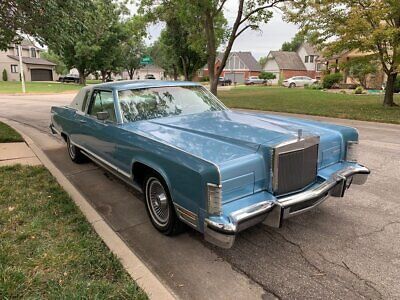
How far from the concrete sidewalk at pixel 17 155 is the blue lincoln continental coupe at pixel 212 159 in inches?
82.9

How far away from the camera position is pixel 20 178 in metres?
5.18

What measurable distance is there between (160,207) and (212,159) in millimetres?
1091

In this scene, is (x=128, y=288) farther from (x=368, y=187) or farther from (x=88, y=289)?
(x=368, y=187)

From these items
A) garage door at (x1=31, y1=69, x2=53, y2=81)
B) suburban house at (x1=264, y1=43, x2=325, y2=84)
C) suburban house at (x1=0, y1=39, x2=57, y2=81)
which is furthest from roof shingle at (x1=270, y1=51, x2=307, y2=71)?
garage door at (x1=31, y1=69, x2=53, y2=81)

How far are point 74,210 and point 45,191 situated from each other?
2.94 ft

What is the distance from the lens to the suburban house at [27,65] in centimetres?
5703

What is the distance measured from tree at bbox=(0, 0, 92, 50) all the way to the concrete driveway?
4974 mm

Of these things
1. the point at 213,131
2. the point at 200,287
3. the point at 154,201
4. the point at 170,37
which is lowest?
the point at 200,287

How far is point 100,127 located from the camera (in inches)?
183

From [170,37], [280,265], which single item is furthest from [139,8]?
[280,265]

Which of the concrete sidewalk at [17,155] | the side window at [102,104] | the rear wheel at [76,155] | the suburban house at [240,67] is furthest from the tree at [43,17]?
the suburban house at [240,67]

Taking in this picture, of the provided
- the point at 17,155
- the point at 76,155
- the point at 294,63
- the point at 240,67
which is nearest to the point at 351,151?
the point at 76,155

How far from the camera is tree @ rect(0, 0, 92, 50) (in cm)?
758

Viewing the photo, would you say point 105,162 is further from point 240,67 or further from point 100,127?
point 240,67
